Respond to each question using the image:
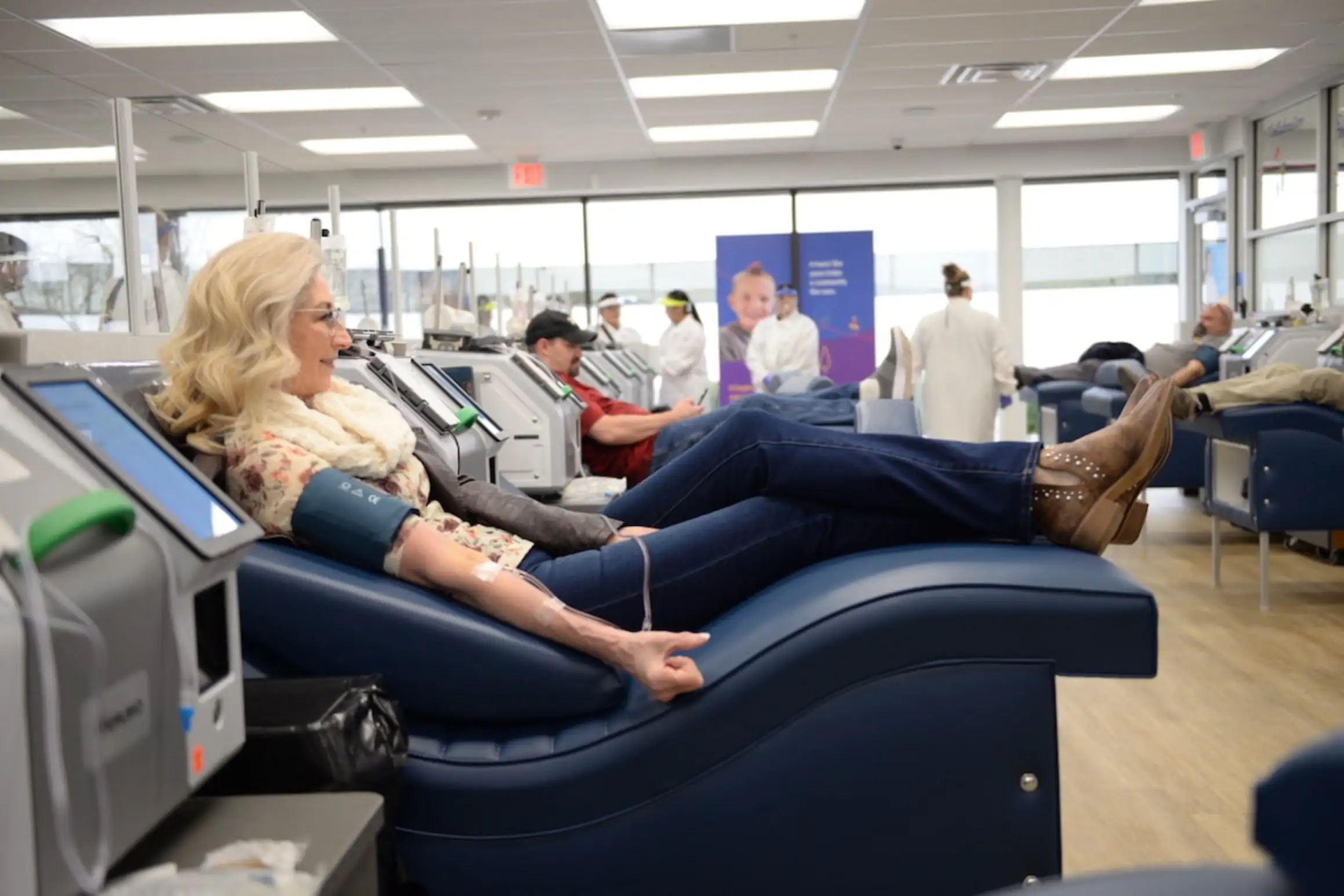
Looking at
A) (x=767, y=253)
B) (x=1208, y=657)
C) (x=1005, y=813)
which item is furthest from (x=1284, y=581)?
(x=767, y=253)

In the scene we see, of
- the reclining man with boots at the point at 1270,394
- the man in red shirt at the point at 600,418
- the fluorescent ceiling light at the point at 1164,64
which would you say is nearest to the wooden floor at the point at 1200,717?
the reclining man with boots at the point at 1270,394

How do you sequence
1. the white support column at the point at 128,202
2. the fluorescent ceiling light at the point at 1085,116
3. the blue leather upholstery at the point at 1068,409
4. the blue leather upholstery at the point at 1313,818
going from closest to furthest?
the blue leather upholstery at the point at 1313,818, the white support column at the point at 128,202, the blue leather upholstery at the point at 1068,409, the fluorescent ceiling light at the point at 1085,116

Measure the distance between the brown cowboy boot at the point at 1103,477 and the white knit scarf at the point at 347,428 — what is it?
1.03 metres

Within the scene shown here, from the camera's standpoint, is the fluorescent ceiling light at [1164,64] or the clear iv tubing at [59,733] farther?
the fluorescent ceiling light at [1164,64]

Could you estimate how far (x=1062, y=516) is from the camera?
1.88m

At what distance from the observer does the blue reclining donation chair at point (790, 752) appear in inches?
61.9

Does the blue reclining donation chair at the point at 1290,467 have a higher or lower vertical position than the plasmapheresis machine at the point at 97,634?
lower

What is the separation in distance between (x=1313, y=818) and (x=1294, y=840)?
1 cm

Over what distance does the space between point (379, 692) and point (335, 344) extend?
79 centimetres

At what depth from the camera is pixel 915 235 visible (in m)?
11.4

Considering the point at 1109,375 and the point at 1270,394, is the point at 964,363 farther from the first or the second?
the point at 1270,394

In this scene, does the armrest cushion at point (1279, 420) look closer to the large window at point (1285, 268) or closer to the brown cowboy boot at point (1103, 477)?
the brown cowboy boot at point (1103, 477)

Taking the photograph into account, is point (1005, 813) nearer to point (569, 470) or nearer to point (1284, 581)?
point (569, 470)

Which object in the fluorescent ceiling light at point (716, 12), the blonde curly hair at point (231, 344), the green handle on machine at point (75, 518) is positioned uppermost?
the fluorescent ceiling light at point (716, 12)
